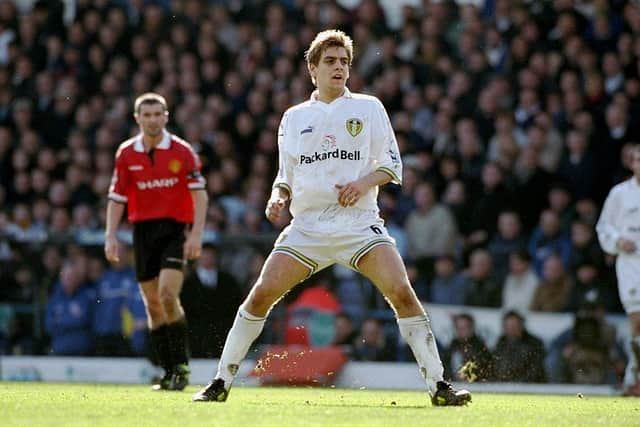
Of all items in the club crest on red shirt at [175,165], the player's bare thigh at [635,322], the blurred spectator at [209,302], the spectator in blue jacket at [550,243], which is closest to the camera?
the club crest on red shirt at [175,165]

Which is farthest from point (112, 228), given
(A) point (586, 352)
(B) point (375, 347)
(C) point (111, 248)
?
(A) point (586, 352)

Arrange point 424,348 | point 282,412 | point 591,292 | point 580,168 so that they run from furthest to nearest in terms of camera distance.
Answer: point 580,168, point 591,292, point 424,348, point 282,412

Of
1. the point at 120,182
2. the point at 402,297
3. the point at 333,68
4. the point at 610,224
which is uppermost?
the point at 333,68

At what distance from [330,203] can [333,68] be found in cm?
84

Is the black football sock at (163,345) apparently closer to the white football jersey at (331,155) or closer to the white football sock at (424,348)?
the white football jersey at (331,155)

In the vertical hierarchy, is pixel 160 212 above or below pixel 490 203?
above

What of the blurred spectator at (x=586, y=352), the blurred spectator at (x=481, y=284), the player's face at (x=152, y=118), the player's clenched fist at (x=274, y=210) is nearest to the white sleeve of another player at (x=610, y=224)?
the blurred spectator at (x=586, y=352)

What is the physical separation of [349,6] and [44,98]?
448cm

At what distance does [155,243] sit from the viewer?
1160cm

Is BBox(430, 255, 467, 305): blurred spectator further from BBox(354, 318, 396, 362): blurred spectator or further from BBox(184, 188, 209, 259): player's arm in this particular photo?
BBox(184, 188, 209, 259): player's arm

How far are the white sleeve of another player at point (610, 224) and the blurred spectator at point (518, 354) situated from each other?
1.67m

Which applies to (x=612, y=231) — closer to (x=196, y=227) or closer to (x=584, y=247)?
(x=584, y=247)

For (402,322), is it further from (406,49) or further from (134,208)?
(406,49)

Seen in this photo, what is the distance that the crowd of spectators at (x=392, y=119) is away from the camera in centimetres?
1470
